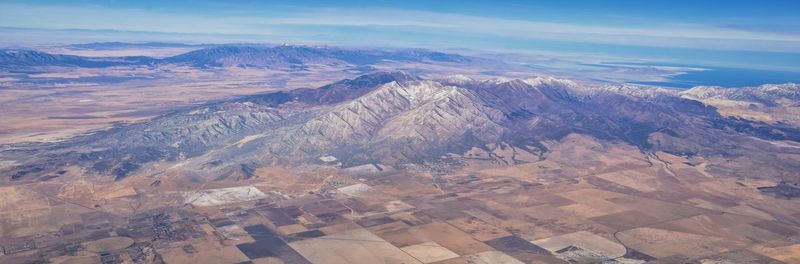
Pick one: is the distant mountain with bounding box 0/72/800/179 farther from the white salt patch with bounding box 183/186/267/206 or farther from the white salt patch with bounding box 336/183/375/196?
the white salt patch with bounding box 336/183/375/196

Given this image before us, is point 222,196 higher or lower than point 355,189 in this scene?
lower

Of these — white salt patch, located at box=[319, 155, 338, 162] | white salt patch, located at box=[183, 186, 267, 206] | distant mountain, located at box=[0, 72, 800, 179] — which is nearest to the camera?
white salt patch, located at box=[183, 186, 267, 206]

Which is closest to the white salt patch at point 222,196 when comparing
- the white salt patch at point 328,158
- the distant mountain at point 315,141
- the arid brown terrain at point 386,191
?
the arid brown terrain at point 386,191

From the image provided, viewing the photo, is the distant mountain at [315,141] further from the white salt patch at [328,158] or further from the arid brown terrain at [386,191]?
the white salt patch at [328,158]

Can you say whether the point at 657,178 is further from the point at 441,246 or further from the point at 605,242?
the point at 441,246

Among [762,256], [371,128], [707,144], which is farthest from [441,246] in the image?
[707,144]

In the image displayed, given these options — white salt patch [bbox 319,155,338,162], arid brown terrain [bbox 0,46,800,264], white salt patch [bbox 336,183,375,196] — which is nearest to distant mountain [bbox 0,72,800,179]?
arid brown terrain [bbox 0,46,800,264]

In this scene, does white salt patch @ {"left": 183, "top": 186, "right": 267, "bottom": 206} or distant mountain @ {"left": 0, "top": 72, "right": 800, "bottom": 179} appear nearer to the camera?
white salt patch @ {"left": 183, "top": 186, "right": 267, "bottom": 206}

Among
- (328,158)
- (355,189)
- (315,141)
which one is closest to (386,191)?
(355,189)

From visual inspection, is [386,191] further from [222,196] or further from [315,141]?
[315,141]

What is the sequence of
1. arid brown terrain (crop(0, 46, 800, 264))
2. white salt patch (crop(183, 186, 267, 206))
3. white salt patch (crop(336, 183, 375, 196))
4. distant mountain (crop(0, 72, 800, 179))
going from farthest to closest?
distant mountain (crop(0, 72, 800, 179)) → white salt patch (crop(336, 183, 375, 196)) → white salt patch (crop(183, 186, 267, 206)) → arid brown terrain (crop(0, 46, 800, 264))

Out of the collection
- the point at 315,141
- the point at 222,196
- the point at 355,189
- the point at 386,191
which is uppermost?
the point at 315,141
